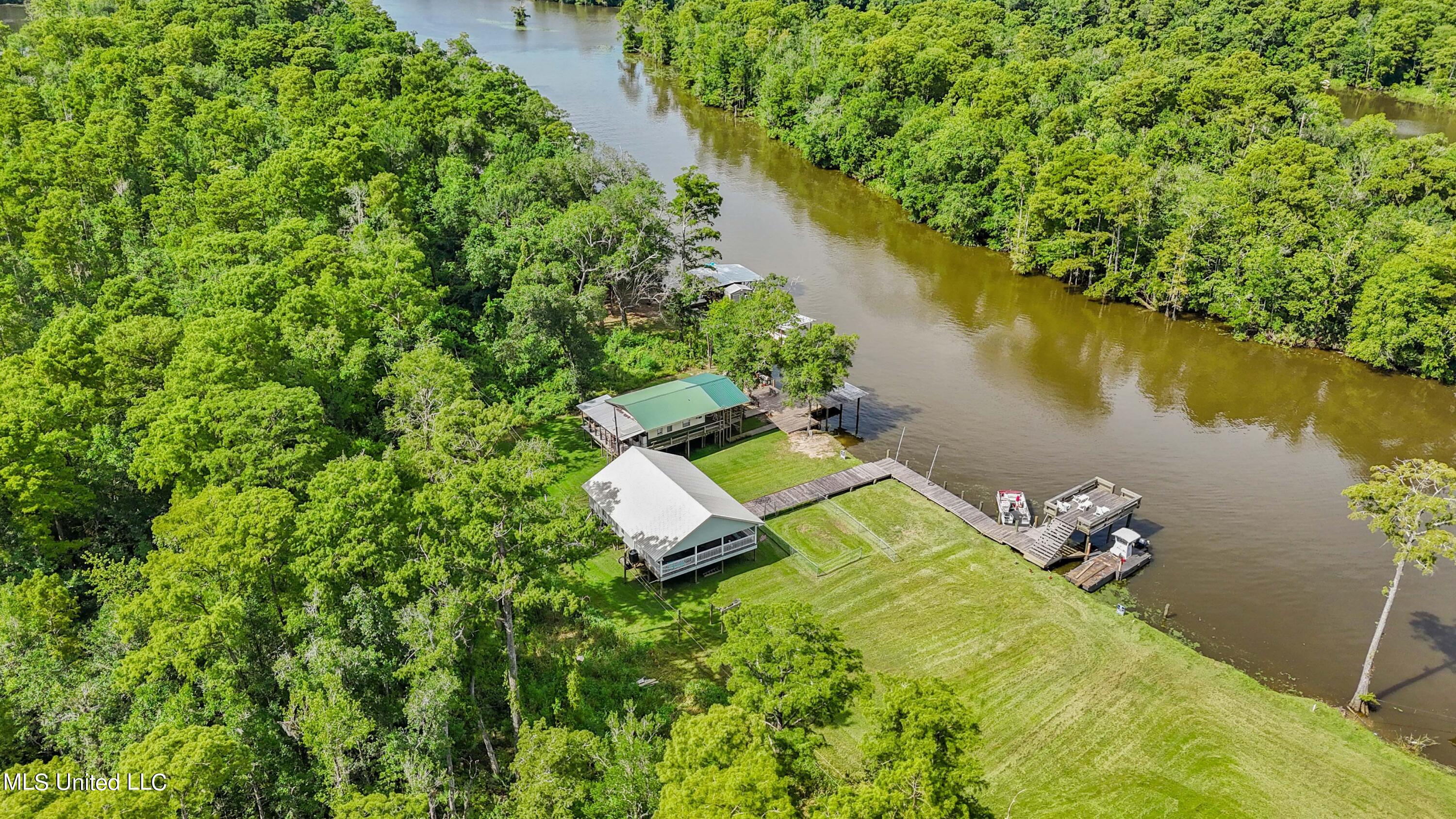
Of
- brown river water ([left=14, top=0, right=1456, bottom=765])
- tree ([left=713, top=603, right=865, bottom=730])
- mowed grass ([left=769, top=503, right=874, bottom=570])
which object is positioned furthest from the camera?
mowed grass ([left=769, top=503, right=874, bottom=570])

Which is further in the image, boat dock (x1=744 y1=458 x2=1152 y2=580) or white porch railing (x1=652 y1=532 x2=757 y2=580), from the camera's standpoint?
boat dock (x1=744 y1=458 x2=1152 y2=580)

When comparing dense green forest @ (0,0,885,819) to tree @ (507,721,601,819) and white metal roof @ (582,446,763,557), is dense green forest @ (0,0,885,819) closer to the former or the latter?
tree @ (507,721,601,819)

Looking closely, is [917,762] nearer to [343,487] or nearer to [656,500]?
[343,487]

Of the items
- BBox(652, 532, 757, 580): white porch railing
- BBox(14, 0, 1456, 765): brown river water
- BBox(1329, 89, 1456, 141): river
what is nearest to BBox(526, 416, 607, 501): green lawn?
BBox(652, 532, 757, 580): white porch railing

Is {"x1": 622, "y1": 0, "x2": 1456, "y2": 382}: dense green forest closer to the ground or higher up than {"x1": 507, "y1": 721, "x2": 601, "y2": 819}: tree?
higher up

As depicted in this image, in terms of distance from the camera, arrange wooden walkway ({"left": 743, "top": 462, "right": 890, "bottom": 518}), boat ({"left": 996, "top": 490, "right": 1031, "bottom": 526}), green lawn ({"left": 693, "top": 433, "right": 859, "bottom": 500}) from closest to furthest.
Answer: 1. boat ({"left": 996, "top": 490, "right": 1031, "bottom": 526})
2. wooden walkway ({"left": 743, "top": 462, "right": 890, "bottom": 518})
3. green lawn ({"left": 693, "top": 433, "right": 859, "bottom": 500})
